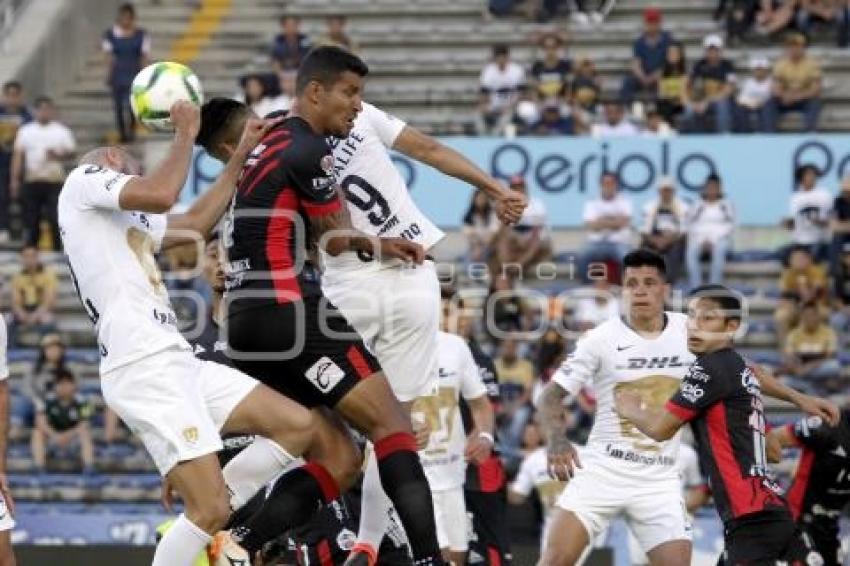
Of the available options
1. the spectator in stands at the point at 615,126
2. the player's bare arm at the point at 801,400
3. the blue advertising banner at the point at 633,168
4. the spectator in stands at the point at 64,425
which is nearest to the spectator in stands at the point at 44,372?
the spectator in stands at the point at 64,425

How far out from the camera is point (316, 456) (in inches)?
447

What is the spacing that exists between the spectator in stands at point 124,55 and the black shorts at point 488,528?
11.0 m

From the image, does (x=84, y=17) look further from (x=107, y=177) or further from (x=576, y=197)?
(x=107, y=177)

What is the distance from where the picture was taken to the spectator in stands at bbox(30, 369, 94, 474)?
72.8 feet

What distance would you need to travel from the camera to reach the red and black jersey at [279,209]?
1096cm

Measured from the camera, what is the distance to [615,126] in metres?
24.3

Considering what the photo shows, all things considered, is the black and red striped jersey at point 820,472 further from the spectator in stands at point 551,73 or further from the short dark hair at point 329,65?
the spectator in stands at point 551,73

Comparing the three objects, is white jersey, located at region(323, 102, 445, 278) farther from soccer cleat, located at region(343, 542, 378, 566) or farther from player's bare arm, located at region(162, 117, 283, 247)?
soccer cleat, located at region(343, 542, 378, 566)

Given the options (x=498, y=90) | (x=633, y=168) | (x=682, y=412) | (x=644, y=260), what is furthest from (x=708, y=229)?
(x=682, y=412)

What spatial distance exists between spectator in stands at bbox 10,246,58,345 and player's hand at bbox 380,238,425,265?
514 inches

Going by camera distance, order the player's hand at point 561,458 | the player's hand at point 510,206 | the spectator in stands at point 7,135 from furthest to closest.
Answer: the spectator in stands at point 7,135
the player's hand at point 561,458
the player's hand at point 510,206

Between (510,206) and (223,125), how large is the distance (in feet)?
5.29

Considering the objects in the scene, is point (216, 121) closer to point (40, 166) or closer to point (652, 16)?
point (40, 166)

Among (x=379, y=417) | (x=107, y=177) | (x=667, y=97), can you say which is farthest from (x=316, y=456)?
(x=667, y=97)
